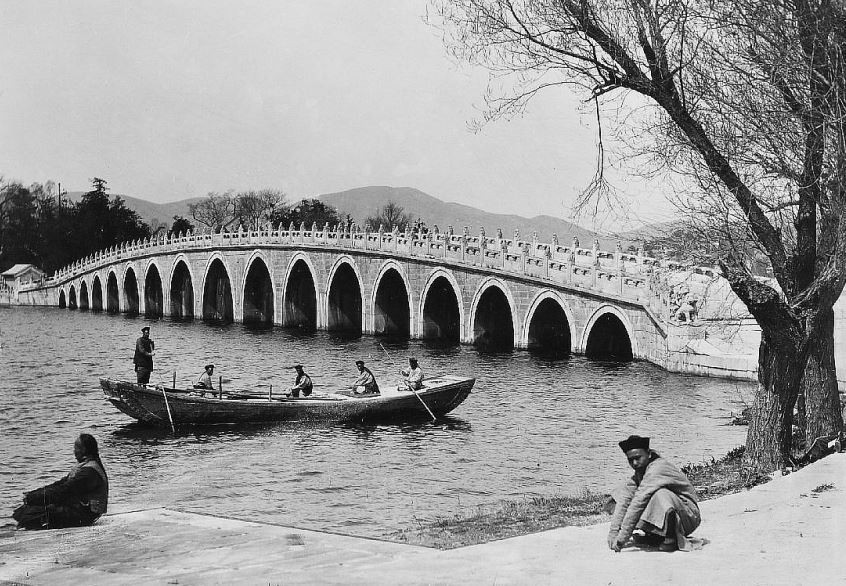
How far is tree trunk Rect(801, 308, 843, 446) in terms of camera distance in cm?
1426

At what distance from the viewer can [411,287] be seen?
168 ft

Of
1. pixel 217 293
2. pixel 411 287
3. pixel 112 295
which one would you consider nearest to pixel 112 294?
pixel 112 295

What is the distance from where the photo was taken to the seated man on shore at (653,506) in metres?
8.66

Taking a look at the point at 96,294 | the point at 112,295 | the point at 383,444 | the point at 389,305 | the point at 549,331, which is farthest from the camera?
the point at 96,294

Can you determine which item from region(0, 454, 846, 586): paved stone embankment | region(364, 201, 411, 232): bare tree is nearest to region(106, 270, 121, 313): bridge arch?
region(364, 201, 411, 232): bare tree

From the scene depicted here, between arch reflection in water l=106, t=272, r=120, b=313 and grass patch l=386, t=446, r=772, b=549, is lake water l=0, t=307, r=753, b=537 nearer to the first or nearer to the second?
grass patch l=386, t=446, r=772, b=549

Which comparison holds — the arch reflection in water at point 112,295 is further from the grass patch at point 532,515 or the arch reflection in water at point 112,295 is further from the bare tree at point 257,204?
the grass patch at point 532,515

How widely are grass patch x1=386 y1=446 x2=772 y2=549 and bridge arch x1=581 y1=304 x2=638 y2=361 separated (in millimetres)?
22801

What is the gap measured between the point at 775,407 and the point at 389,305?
4410 cm

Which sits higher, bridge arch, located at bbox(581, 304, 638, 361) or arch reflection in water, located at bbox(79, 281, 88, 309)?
arch reflection in water, located at bbox(79, 281, 88, 309)

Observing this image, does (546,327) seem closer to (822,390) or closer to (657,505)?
(822,390)

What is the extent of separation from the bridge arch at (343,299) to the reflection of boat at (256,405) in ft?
115

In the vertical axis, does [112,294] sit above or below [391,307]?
above

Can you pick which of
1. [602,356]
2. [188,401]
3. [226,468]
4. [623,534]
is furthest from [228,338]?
[623,534]
